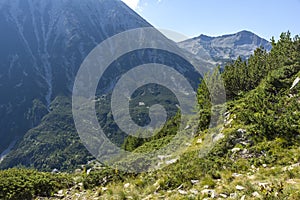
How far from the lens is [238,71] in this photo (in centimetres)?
Result: 4122

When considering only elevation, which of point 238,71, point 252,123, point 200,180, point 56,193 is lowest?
point 56,193

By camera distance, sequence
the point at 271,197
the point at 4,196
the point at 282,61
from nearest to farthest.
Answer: the point at 271,197 → the point at 4,196 → the point at 282,61

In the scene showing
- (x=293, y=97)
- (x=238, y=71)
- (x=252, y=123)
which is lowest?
(x=252, y=123)

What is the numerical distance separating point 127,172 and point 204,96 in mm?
24669

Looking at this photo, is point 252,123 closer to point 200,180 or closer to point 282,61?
point 200,180

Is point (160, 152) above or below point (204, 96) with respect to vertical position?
below

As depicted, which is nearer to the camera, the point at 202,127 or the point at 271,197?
the point at 271,197

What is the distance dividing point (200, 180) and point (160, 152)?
1046 cm

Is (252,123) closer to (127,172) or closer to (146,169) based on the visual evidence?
(146,169)

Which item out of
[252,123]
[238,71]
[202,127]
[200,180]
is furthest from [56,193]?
[238,71]

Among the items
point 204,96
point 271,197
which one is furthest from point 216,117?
point 271,197

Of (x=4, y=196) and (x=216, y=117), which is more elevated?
(x=216, y=117)

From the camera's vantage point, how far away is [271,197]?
27.3ft

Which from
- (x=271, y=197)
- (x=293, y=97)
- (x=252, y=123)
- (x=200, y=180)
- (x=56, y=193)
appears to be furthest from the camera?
(x=293, y=97)
